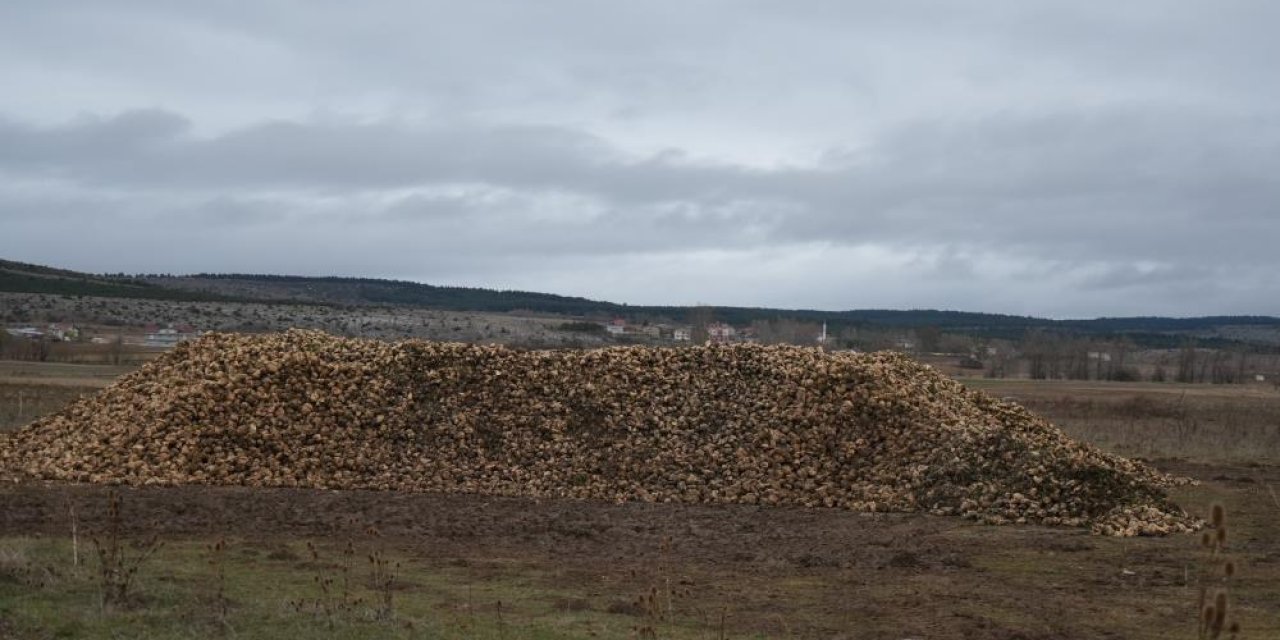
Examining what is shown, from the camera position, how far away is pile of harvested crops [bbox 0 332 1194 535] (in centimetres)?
1587

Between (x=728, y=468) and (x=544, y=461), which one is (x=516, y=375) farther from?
(x=728, y=468)

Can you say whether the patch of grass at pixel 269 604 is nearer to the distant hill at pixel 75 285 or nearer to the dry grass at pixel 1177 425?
the dry grass at pixel 1177 425

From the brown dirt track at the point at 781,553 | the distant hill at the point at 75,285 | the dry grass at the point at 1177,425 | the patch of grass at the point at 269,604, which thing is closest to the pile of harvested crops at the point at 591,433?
the brown dirt track at the point at 781,553

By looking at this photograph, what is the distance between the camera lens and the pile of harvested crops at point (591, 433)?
1587 centimetres

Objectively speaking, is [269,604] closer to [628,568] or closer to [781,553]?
[628,568]

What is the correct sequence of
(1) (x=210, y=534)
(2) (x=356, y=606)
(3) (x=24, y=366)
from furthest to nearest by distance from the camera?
(3) (x=24, y=366) < (1) (x=210, y=534) < (2) (x=356, y=606)

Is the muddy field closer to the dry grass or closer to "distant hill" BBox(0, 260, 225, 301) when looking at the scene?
the dry grass

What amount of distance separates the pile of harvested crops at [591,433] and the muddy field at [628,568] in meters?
0.72

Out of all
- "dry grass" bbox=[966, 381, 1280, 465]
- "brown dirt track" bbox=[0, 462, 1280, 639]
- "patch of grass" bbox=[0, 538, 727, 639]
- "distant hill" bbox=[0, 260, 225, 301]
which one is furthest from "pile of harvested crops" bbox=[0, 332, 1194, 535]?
"distant hill" bbox=[0, 260, 225, 301]

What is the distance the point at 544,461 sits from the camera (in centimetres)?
1739

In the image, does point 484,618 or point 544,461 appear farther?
point 544,461

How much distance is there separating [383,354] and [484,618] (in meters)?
11.4

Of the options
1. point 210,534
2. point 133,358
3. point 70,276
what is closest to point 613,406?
point 210,534

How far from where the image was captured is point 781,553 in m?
12.6
